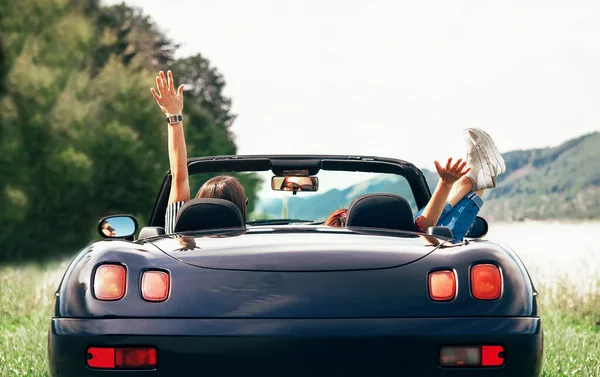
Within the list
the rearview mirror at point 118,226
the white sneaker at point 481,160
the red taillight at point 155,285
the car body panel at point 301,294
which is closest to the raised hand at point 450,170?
the white sneaker at point 481,160

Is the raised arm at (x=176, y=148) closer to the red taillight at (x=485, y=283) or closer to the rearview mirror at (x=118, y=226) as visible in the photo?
the rearview mirror at (x=118, y=226)

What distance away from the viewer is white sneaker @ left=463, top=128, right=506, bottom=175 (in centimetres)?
571

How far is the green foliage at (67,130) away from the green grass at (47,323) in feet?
89.8

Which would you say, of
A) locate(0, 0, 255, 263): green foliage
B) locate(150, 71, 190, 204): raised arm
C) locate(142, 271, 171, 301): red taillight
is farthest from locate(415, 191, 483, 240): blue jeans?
locate(0, 0, 255, 263): green foliage

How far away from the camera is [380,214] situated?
4.77m

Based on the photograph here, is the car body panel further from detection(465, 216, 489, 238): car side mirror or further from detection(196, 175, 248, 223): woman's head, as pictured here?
detection(465, 216, 489, 238): car side mirror

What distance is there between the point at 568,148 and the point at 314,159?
120745mm

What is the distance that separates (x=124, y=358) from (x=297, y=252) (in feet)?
2.30

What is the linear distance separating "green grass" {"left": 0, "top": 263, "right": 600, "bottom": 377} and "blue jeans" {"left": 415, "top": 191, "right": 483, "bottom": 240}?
98.2 inches

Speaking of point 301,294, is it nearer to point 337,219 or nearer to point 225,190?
point 225,190

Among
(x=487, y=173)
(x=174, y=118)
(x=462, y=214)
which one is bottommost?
(x=462, y=214)

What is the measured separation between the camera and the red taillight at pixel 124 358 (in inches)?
153

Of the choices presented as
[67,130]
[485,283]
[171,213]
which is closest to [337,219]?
[171,213]

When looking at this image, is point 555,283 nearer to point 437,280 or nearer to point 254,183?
point 437,280
